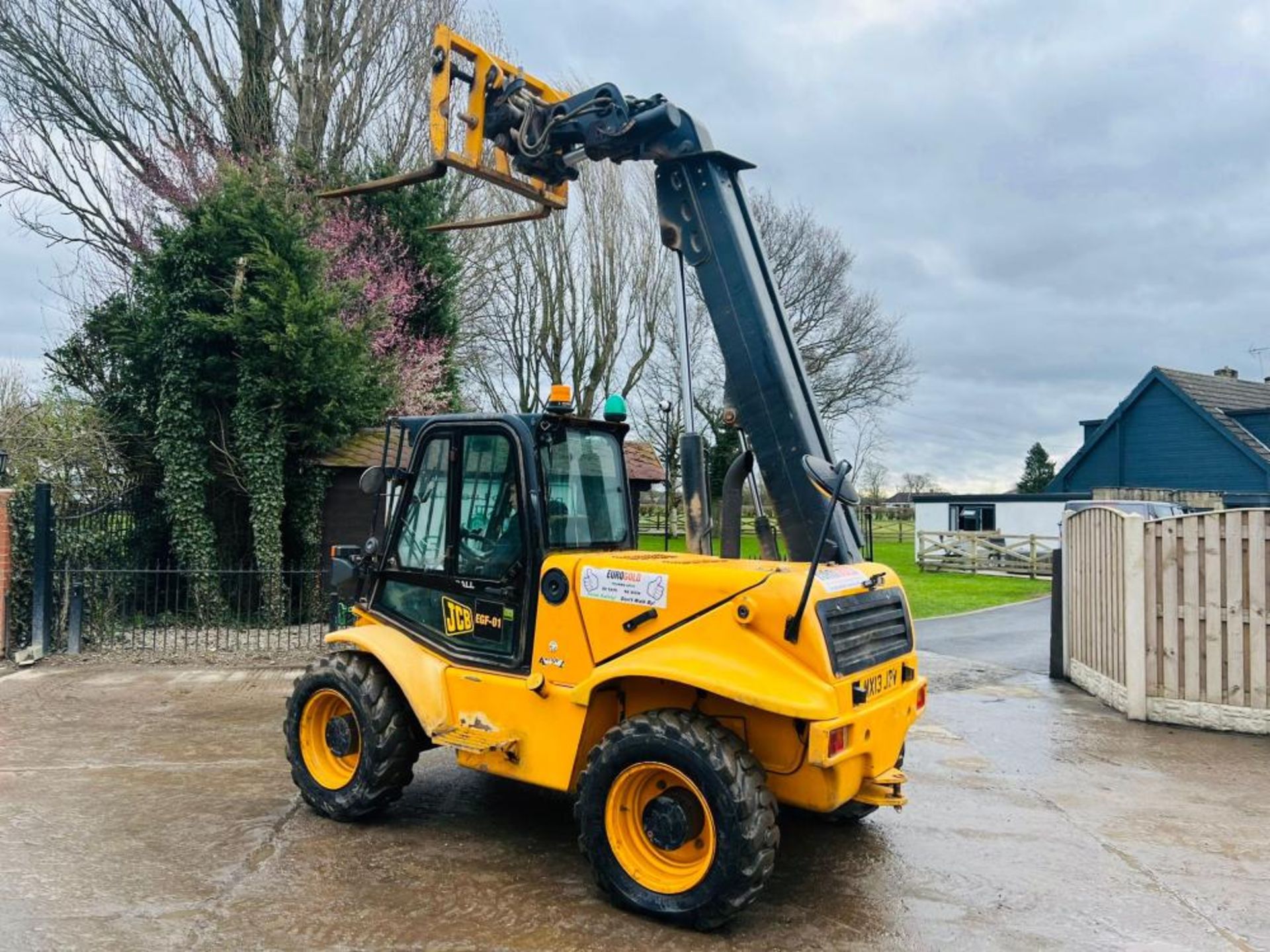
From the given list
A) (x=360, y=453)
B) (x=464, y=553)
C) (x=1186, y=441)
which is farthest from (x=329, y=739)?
(x=1186, y=441)

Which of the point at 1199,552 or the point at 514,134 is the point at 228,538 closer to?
the point at 514,134

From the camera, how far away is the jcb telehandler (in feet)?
12.1

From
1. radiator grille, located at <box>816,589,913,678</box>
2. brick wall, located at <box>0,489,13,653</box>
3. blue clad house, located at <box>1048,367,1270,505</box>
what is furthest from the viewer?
blue clad house, located at <box>1048,367,1270,505</box>

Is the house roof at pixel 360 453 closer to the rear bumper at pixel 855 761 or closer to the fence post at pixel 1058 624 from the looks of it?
the fence post at pixel 1058 624

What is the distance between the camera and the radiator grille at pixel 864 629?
377cm

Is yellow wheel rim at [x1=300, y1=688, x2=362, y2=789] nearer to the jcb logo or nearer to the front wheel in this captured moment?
the jcb logo

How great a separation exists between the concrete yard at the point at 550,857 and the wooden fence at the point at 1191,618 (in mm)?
358

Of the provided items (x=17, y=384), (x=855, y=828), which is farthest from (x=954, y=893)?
(x=17, y=384)

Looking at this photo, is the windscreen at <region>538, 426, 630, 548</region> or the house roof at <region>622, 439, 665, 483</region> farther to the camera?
the house roof at <region>622, 439, 665, 483</region>

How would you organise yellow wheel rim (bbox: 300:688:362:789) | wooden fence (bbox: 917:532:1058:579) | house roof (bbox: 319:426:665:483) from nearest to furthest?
yellow wheel rim (bbox: 300:688:362:789)
house roof (bbox: 319:426:665:483)
wooden fence (bbox: 917:532:1058:579)

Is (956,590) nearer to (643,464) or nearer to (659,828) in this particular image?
(643,464)

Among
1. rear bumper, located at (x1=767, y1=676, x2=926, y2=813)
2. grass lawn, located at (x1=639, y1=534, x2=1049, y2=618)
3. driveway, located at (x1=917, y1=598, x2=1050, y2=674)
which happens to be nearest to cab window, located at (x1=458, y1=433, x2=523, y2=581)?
rear bumper, located at (x1=767, y1=676, x2=926, y2=813)

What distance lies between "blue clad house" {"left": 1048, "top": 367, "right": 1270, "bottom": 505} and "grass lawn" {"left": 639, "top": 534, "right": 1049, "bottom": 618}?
8289 mm

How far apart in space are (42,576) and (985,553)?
21.7 metres
